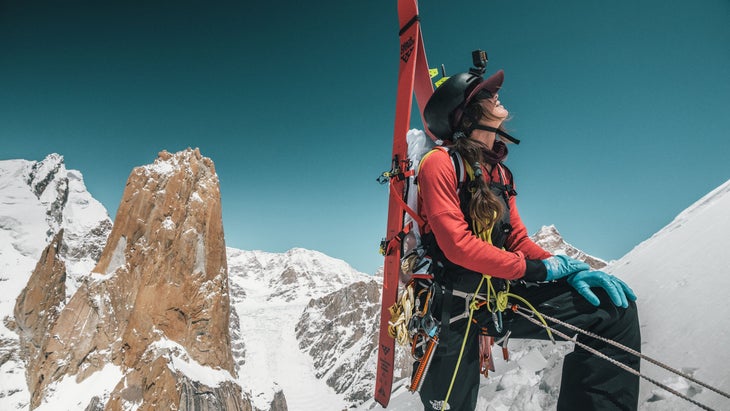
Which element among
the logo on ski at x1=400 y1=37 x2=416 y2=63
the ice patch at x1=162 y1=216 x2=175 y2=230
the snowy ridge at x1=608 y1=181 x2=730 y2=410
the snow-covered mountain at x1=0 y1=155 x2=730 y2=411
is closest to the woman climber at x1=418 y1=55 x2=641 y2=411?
the snowy ridge at x1=608 y1=181 x2=730 y2=410

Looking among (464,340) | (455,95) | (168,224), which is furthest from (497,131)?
(168,224)

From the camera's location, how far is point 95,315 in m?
44.1

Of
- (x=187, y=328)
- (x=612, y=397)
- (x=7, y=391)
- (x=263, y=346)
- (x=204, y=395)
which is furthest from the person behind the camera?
(x=263, y=346)

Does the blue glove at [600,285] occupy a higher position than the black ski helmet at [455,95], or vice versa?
the black ski helmet at [455,95]

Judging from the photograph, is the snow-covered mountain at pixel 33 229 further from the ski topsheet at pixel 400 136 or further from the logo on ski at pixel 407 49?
the logo on ski at pixel 407 49

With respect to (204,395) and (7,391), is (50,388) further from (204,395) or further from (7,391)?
(7,391)

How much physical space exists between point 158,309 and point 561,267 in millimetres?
48476

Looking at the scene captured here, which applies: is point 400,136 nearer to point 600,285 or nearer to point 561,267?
point 561,267

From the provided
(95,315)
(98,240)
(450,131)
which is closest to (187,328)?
(95,315)

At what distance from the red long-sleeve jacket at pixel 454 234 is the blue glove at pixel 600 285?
0.31m

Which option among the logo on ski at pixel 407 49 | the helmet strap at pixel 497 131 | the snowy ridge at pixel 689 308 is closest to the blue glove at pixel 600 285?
the snowy ridge at pixel 689 308

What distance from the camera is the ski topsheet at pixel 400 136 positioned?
16.6 feet

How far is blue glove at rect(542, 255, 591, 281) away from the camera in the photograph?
9.43 ft

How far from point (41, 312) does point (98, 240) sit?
6626cm
